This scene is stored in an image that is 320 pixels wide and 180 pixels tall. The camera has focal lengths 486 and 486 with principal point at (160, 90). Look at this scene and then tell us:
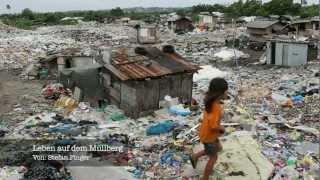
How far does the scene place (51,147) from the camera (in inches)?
334

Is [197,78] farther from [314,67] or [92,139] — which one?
[92,139]

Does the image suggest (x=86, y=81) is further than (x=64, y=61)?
No

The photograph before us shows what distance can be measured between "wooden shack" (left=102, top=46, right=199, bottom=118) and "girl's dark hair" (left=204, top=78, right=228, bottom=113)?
5.36m

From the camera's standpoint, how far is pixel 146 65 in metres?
12.0

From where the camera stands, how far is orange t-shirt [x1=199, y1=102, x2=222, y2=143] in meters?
5.91

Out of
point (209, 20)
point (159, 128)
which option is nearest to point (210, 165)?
point (159, 128)

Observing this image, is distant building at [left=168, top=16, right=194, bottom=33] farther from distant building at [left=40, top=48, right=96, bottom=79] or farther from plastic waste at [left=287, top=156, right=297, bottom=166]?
plastic waste at [left=287, top=156, right=297, bottom=166]

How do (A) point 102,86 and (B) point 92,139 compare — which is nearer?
(B) point 92,139

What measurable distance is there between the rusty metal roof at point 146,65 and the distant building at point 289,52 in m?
9.50

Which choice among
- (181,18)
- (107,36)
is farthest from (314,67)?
(181,18)

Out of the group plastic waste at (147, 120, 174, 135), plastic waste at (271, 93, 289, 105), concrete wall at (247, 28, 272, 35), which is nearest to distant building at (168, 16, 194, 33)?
concrete wall at (247, 28, 272, 35)

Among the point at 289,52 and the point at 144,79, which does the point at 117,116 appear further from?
the point at 289,52

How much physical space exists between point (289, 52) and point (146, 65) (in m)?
10.9

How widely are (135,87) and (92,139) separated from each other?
2.09 meters
